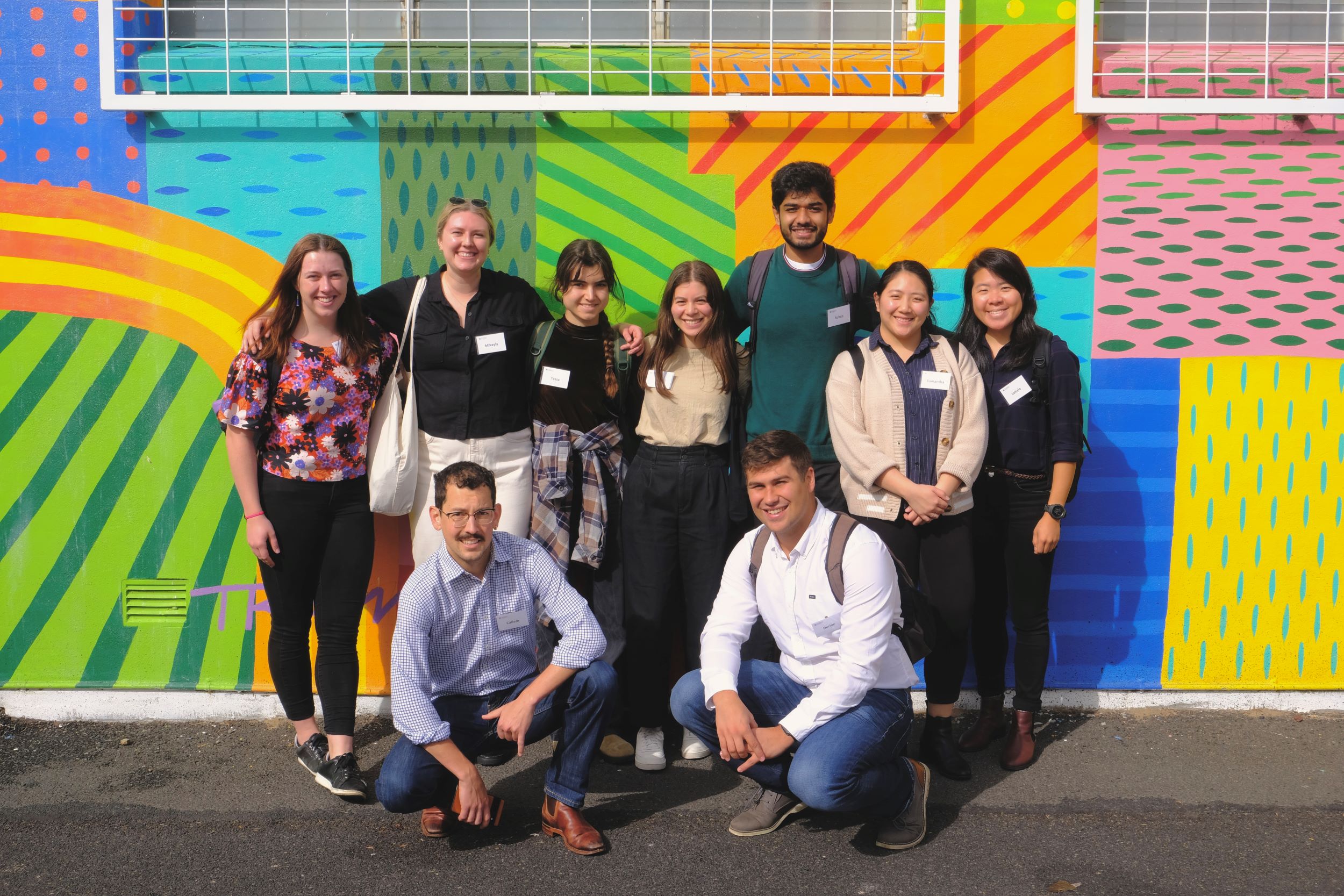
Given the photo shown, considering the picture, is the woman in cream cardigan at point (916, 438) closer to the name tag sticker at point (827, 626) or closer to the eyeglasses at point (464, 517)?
the name tag sticker at point (827, 626)

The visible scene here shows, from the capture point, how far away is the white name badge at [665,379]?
13.3ft

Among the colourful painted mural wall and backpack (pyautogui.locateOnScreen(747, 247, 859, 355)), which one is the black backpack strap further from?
the colourful painted mural wall

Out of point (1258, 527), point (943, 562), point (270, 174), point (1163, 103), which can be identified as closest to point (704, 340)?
point (943, 562)

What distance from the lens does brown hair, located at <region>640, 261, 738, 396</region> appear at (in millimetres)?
4039

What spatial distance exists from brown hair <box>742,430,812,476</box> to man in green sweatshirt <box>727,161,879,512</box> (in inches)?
23.7

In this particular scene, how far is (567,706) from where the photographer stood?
3.54m

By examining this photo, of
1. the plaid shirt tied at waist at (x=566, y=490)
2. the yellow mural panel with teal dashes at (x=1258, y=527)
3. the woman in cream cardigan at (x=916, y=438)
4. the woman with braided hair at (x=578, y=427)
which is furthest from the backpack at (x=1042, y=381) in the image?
the plaid shirt tied at waist at (x=566, y=490)

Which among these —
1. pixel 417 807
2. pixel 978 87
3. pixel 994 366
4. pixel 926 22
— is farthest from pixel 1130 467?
pixel 417 807

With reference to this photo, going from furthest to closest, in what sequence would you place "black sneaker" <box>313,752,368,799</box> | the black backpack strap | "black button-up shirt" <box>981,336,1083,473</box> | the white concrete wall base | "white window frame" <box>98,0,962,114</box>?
the white concrete wall base → "white window frame" <box>98,0,962,114</box> → the black backpack strap → "black button-up shirt" <box>981,336,1083,473</box> → "black sneaker" <box>313,752,368,799</box>

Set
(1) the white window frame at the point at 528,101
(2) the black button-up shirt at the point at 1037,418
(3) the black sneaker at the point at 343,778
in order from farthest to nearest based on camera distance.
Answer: (1) the white window frame at the point at 528,101 < (2) the black button-up shirt at the point at 1037,418 < (3) the black sneaker at the point at 343,778

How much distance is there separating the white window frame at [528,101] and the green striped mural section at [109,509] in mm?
930

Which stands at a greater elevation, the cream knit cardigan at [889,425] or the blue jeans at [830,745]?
the cream knit cardigan at [889,425]

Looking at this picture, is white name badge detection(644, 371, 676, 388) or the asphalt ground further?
white name badge detection(644, 371, 676, 388)

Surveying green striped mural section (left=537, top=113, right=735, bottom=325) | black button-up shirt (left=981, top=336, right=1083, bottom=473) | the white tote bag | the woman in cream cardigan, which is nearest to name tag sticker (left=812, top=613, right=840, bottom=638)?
the woman in cream cardigan
